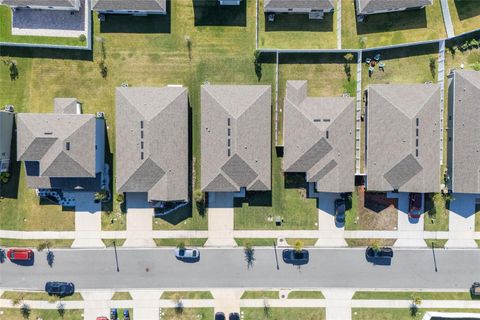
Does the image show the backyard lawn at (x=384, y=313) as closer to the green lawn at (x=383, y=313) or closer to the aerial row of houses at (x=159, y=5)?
the green lawn at (x=383, y=313)

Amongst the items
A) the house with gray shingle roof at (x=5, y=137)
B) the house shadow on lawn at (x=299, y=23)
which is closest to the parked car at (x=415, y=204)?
the house shadow on lawn at (x=299, y=23)

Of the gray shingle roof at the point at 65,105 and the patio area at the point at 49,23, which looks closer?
the gray shingle roof at the point at 65,105

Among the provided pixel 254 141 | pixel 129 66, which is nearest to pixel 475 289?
pixel 254 141

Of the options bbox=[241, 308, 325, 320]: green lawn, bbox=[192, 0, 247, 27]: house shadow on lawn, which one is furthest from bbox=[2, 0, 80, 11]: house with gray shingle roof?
bbox=[241, 308, 325, 320]: green lawn

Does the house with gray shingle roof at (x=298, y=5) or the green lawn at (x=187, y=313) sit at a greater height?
the house with gray shingle roof at (x=298, y=5)

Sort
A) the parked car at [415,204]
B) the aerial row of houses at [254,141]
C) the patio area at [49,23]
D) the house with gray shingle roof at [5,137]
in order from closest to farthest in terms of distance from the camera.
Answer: the aerial row of houses at [254,141]
the house with gray shingle roof at [5,137]
the patio area at [49,23]
the parked car at [415,204]

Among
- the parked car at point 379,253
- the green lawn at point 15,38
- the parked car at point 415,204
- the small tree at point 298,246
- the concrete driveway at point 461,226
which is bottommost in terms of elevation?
the parked car at point 379,253
